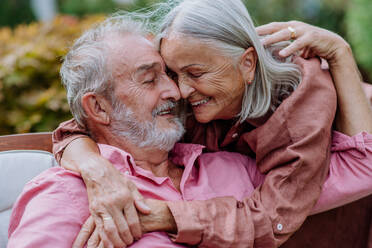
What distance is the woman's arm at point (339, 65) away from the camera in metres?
2.37

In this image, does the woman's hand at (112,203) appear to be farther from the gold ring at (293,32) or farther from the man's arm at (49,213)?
the gold ring at (293,32)

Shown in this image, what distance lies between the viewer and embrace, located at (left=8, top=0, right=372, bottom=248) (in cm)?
201

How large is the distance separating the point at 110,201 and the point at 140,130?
22.7 inches

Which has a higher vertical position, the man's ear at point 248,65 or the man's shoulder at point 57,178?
the man's ear at point 248,65

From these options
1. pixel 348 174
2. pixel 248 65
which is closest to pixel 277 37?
pixel 248 65

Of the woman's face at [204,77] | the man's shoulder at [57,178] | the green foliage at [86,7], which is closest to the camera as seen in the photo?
the man's shoulder at [57,178]

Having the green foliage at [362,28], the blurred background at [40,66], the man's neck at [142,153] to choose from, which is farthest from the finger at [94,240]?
the green foliage at [362,28]

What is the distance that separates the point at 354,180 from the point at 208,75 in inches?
37.3

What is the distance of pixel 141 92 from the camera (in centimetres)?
238

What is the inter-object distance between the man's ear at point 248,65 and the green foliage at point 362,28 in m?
5.62

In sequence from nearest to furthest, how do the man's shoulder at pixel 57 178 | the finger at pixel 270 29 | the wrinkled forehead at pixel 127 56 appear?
the man's shoulder at pixel 57 178, the wrinkled forehead at pixel 127 56, the finger at pixel 270 29

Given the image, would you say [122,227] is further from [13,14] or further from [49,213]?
[13,14]

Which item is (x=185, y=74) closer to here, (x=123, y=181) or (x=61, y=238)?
(x=123, y=181)

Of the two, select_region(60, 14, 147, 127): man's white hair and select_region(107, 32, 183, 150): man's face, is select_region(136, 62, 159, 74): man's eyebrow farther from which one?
select_region(60, 14, 147, 127): man's white hair
